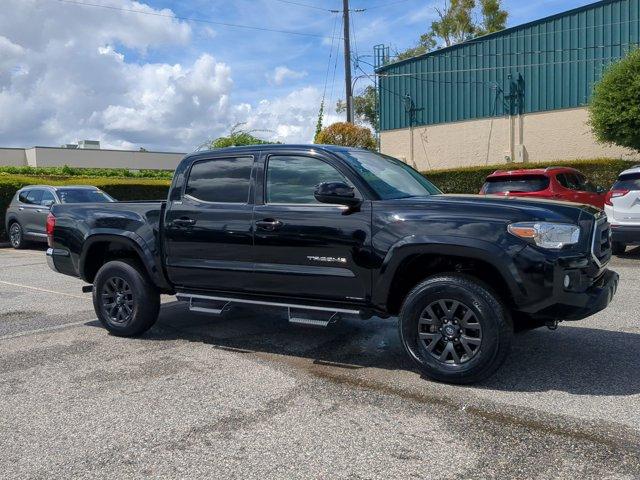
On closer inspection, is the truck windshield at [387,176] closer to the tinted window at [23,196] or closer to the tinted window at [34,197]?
the tinted window at [34,197]

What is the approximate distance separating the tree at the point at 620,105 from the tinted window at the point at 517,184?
708 cm

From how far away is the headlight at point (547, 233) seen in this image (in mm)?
4312

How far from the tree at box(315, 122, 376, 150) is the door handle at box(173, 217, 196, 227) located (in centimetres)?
2255

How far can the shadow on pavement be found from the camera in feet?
15.3

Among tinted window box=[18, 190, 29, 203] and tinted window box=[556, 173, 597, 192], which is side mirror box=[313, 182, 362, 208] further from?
tinted window box=[18, 190, 29, 203]

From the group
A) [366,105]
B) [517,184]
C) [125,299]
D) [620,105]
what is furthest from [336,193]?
[366,105]

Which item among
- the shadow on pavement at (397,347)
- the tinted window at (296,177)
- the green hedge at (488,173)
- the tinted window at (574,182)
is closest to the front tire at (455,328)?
the shadow on pavement at (397,347)

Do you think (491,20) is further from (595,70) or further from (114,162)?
(114,162)

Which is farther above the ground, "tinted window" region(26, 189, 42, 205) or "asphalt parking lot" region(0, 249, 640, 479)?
"tinted window" region(26, 189, 42, 205)

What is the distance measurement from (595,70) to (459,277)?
73.2ft

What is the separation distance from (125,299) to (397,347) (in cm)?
277

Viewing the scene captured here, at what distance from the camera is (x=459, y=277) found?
4.62 metres

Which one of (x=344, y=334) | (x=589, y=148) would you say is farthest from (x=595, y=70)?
(x=344, y=334)

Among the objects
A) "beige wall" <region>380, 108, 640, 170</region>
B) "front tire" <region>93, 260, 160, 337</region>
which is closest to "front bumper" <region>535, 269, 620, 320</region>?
"front tire" <region>93, 260, 160, 337</region>
